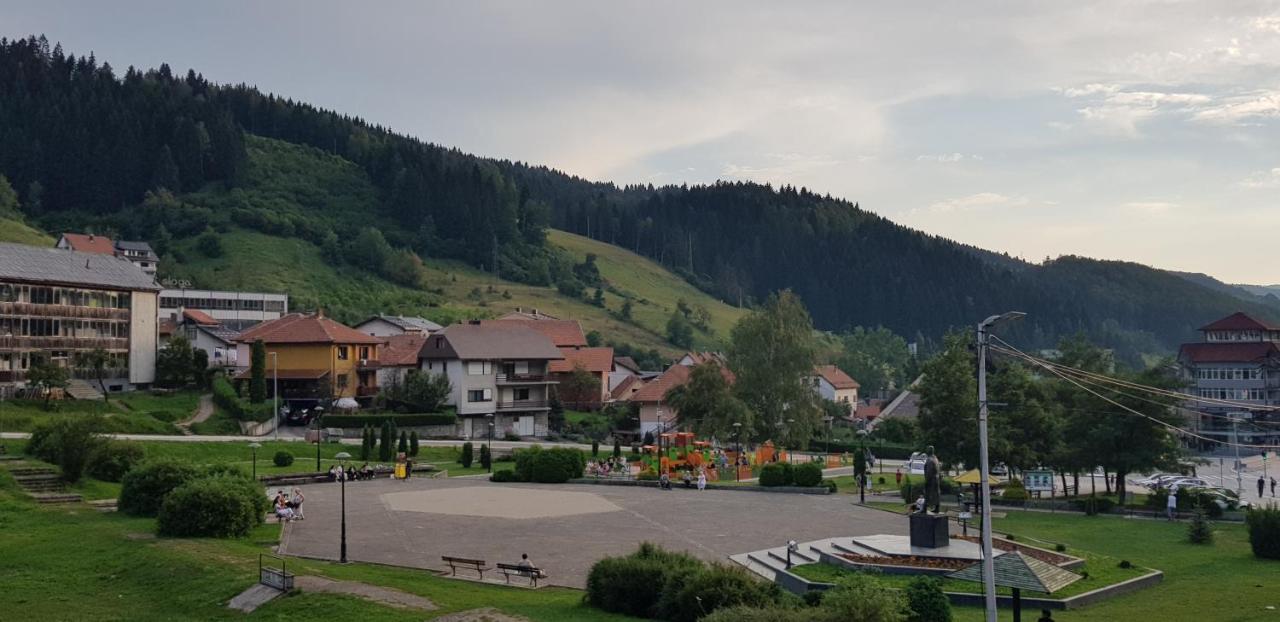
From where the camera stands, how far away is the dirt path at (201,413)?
59.8 meters

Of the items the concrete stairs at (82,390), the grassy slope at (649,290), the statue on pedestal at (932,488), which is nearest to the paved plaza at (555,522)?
the statue on pedestal at (932,488)

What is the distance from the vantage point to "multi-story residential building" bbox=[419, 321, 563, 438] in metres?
76.8

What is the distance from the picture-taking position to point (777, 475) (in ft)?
162

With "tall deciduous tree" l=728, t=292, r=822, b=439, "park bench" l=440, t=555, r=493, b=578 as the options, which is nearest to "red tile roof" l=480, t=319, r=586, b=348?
"tall deciduous tree" l=728, t=292, r=822, b=439

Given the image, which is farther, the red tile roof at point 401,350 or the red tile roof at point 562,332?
the red tile roof at point 562,332

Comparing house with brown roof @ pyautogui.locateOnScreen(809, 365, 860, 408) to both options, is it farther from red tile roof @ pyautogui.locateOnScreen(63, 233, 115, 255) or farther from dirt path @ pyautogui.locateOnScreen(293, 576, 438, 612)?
dirt path @ pyautogui.locateOnScreen(293, 576, 438, 612)

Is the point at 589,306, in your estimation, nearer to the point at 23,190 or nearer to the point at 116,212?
the point at 116,212

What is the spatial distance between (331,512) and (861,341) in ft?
378

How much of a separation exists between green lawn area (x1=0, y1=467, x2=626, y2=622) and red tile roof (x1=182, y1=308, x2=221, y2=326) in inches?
2542

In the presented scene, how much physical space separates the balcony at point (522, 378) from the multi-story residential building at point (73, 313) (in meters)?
24.2

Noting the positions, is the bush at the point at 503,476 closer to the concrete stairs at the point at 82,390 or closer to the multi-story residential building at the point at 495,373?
the multi-story residential building at the point at 495,373

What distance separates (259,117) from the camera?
622 ft

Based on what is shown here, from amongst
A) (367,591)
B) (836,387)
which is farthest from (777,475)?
(836,387)

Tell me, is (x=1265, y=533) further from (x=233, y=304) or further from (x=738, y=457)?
(x=233, y=304)
